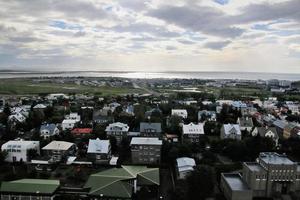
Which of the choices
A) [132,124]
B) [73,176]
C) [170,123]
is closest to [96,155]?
[73,176]

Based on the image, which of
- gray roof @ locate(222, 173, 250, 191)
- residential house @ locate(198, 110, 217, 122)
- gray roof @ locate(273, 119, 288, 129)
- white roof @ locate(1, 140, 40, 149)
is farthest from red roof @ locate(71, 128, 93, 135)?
gray roof @ locate(273, 119, 288, 129)

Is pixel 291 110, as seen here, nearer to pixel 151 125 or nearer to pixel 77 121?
pixel 151 125

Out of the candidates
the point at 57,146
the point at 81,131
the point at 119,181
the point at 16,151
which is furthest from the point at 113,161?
the point at 81,131

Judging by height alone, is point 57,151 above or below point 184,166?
below

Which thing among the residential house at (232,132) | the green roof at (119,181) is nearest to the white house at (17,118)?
the green roof at (119,181)

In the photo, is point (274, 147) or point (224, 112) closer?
point (274, 147)

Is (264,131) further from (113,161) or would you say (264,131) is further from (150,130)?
(113,161)
